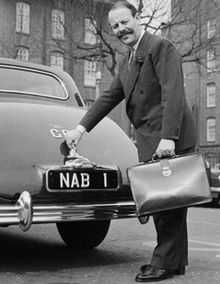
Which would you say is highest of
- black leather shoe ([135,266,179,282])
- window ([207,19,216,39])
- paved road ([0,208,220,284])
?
window ([207,19,216,39])

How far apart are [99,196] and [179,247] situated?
783 mm

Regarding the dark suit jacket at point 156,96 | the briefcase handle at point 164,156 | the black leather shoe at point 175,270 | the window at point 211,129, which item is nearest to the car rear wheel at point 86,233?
the black leather shoe at point 175,270

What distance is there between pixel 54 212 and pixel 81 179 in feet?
1.08

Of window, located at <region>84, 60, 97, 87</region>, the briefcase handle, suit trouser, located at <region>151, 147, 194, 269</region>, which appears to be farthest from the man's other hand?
window, located at <region>84, 60, 97, 87</region>

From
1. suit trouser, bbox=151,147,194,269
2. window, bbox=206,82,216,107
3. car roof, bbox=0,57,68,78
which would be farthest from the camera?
window, bbox=206,82,216,107

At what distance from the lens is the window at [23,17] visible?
3544 centimetres

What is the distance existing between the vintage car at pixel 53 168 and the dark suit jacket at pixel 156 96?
565 mm

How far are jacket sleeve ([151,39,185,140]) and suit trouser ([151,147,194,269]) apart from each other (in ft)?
0.93

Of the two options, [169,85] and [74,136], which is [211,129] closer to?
[74,136]

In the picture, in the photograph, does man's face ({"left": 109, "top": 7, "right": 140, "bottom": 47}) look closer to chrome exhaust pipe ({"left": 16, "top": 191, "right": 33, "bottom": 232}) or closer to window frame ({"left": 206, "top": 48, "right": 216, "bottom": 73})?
chrome exhaust pipe ({"left": 16, "top": 191, "right": 33, "bottom": 232})

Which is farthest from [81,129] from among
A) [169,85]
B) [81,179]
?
[169,85]

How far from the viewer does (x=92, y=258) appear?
16.8ft

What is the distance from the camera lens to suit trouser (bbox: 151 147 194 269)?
12.9ft

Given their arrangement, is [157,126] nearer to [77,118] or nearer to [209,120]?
[77,118]
